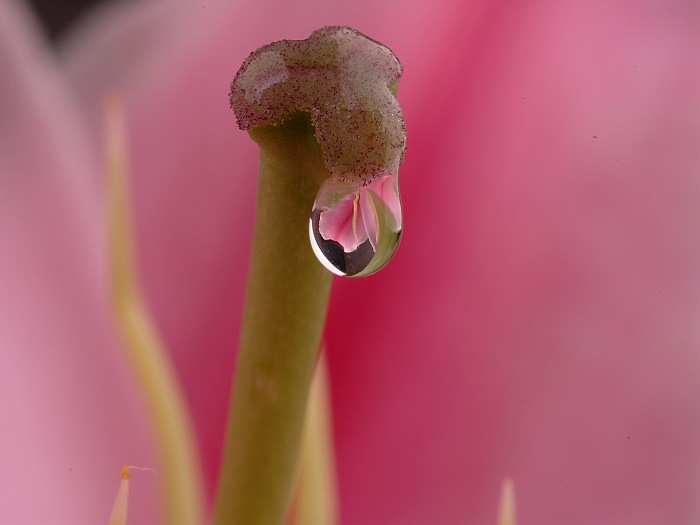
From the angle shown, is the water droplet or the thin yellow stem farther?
the thin yellow stem

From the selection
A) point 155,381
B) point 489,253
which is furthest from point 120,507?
point 489,253

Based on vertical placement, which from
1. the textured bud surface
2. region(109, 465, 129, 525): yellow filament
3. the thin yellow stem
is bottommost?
region(109, 465, 129, 525): yellow filament

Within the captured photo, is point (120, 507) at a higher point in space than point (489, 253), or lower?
lower

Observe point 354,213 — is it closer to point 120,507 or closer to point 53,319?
point 120,507

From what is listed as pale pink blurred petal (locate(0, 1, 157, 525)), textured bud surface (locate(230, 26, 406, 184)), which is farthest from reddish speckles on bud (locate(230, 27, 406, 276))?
pale pink blurred petal (locate(0, 1, 157, 525))

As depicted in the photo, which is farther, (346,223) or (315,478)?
(315,478)

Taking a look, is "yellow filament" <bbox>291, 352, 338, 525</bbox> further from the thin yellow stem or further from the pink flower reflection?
the pink flower reflection

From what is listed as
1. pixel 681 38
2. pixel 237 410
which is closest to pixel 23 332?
pixel 237 410
